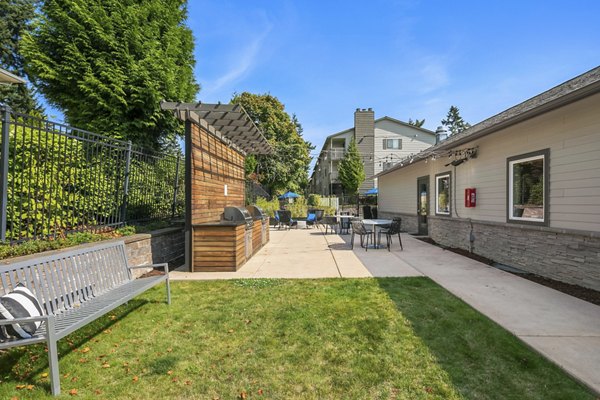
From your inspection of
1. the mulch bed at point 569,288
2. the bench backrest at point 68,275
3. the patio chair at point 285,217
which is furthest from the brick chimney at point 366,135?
the bench backrest at point 68,275

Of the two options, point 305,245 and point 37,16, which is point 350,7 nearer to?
point 305,245

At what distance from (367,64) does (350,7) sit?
11.4 feet

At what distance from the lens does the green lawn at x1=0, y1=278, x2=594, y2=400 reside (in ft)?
7.39

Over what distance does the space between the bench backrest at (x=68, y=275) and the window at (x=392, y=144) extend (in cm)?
2863

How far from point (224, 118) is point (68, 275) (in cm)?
441

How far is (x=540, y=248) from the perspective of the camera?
5.58 metres

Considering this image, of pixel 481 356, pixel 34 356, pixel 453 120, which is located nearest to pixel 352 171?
pixel 481 356

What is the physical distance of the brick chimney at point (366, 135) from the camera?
29.0 meters

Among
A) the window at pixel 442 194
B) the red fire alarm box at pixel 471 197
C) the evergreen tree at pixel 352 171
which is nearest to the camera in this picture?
the red fire alarm box at pixel 471 197

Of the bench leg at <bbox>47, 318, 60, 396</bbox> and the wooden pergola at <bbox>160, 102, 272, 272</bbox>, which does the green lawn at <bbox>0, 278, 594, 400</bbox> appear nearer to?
the bench leg at <bbox>47, 318, 60, 396</bbox>

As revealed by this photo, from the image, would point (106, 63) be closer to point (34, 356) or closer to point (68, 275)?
point (68, 275)

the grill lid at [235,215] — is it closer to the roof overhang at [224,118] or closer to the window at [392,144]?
the roof overhang at [224,118]

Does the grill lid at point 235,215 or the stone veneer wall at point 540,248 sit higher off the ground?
the grill lid at point 235,215

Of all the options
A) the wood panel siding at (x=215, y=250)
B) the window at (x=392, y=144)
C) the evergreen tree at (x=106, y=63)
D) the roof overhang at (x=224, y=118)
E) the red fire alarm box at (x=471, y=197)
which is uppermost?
the window at (x=392, y=144)
